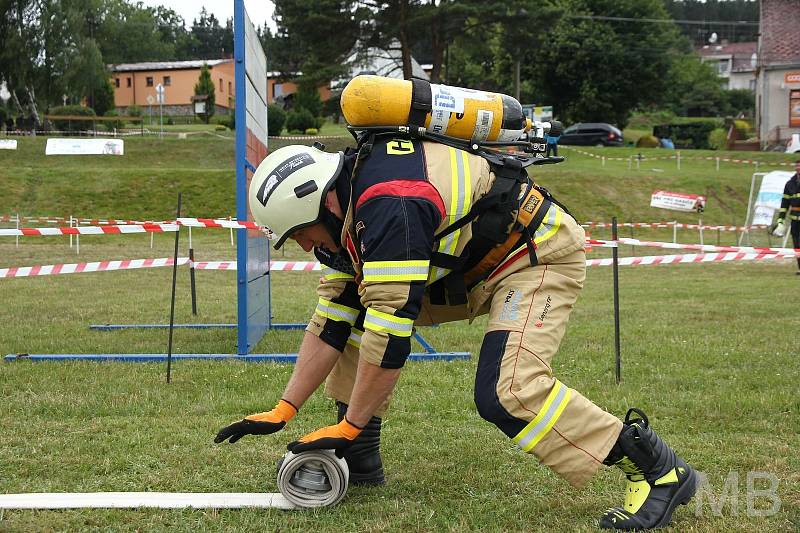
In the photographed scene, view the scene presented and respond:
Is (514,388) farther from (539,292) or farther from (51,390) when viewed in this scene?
(51,390)

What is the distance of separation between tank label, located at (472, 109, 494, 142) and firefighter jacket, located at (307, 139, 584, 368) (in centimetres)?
15

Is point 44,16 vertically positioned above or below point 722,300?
above

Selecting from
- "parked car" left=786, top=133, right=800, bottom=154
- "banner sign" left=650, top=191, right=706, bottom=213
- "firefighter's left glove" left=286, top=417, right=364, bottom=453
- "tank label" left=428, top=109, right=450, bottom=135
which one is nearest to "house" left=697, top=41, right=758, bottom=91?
"parked car" left=786, top=133, right=800, bottom=154

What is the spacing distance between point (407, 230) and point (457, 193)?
0.32 m

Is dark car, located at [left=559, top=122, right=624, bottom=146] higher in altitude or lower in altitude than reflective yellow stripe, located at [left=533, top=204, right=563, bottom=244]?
higher

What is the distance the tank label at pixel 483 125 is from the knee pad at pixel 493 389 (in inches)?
33.6

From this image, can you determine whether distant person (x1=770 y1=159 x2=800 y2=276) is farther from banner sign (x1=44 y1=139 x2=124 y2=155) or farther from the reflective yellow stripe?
banner sign (x1=44 y1=139 x2=124 y2=155)

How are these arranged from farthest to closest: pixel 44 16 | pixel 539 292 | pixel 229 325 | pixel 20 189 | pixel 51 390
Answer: pixel 44 16 < pixel 20 189 < pixel 229 325 < pixel 51 390 < pixel 539 292

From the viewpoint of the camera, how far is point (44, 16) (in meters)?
52.2

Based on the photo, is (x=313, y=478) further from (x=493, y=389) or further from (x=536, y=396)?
(x=536, y=396)

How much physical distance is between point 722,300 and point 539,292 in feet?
28.2

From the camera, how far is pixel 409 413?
545 centimetres

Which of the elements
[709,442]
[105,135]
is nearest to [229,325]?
[709,442]

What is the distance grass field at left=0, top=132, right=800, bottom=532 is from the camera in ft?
12.3
